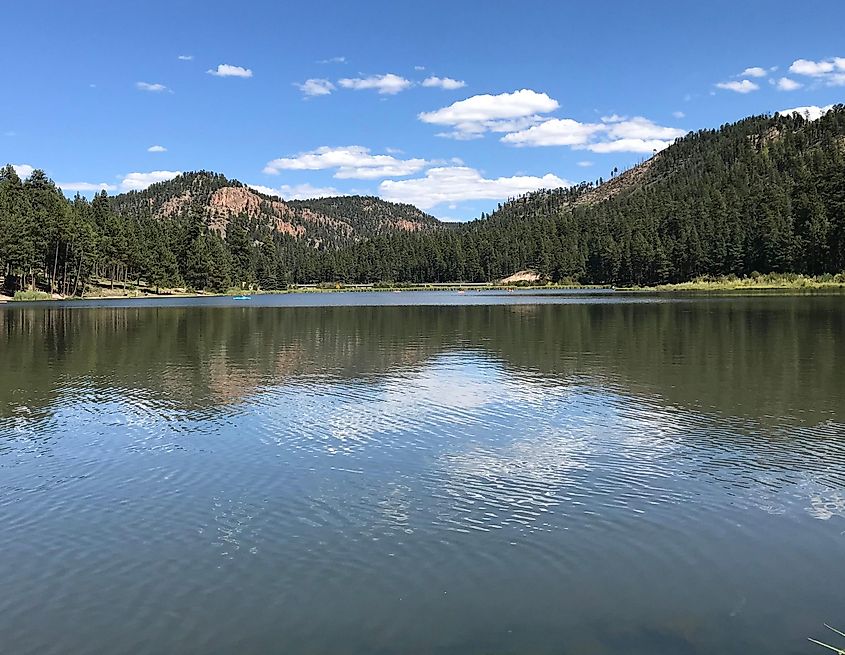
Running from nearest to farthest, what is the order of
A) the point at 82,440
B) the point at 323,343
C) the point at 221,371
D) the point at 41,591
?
the point at 41,591
the point at 82,440
the point at 221,371
the point at 323,343

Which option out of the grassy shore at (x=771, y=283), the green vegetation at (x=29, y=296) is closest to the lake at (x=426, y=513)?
the green vegetation at (x=29, y=296)

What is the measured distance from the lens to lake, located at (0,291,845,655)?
920 centimetres

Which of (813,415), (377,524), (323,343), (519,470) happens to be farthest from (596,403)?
(323,343)

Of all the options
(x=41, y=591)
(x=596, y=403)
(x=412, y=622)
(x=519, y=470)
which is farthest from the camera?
(x=596, y=403)

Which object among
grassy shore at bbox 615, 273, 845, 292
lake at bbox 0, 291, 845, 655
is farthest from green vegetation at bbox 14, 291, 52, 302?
grassy shore at bbox 615, 273, 845, 292

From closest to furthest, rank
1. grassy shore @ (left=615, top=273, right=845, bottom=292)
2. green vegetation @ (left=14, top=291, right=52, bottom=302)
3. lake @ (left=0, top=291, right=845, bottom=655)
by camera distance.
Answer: lake @ (left=0, top=291, right=845, bottom=655), green vegetation @ (left=14, top=291, right=52, bottom=302), grassy shore @ (left=615, top=273, right=845, bottom=292)

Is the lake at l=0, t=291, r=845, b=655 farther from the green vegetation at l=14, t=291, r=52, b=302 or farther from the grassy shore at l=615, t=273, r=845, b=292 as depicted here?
the grassy shore at l=615, t=273, r=845, b=292

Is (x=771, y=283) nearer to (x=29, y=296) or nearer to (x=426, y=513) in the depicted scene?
(x=29, y=296)

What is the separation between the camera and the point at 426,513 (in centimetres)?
1362

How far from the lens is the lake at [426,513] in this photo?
9.20 m

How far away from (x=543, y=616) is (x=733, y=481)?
7868mm

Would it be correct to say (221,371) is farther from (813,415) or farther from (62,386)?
(813,415)

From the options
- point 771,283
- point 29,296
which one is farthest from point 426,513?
point 771,283

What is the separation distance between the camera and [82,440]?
20.1 meters
